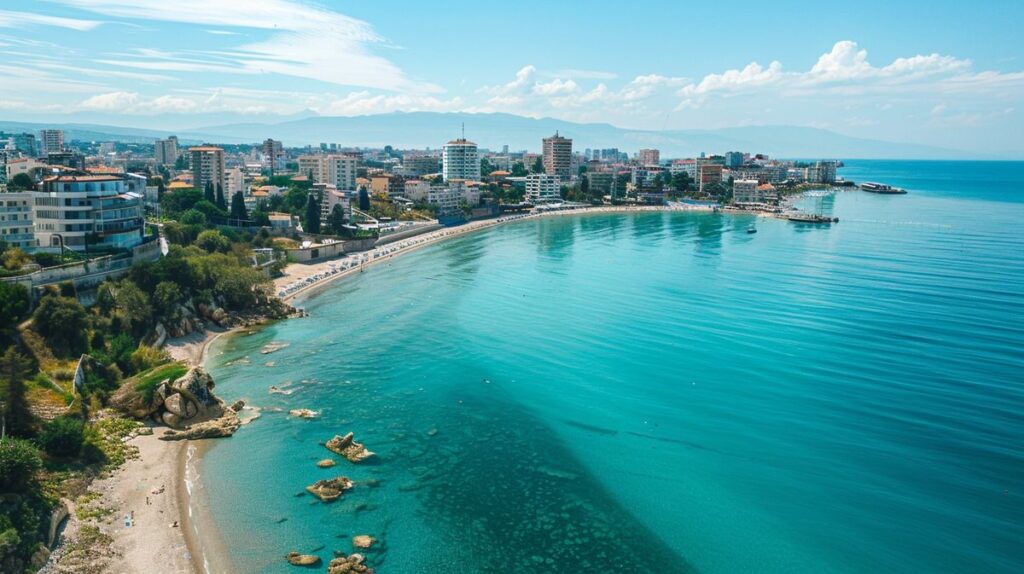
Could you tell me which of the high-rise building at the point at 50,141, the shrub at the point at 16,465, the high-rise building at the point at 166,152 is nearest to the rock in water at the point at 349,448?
the shrub at the point at 16,465

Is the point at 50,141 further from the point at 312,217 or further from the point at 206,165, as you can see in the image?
the point at 312,217

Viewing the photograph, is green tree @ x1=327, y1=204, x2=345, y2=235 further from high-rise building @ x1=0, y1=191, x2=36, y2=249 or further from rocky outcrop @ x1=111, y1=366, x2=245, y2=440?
rocky outcrop @ x1=111, y1=366, x2=245, y2=440

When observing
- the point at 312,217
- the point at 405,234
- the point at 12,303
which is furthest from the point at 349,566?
the point at 405,234

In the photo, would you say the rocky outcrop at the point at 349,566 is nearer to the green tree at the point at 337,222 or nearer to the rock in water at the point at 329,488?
the rock in water at the point at 329,488

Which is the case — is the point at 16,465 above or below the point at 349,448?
above

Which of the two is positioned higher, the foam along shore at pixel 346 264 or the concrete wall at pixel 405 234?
the concrete wall at pixel 405 234

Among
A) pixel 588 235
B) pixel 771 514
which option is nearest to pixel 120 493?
pixel 771 514

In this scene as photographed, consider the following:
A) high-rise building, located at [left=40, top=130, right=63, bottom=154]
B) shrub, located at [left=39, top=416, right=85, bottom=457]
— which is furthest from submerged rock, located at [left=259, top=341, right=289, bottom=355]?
high-rise building, located at [left=40, top=130, right=63, bottom=154]
